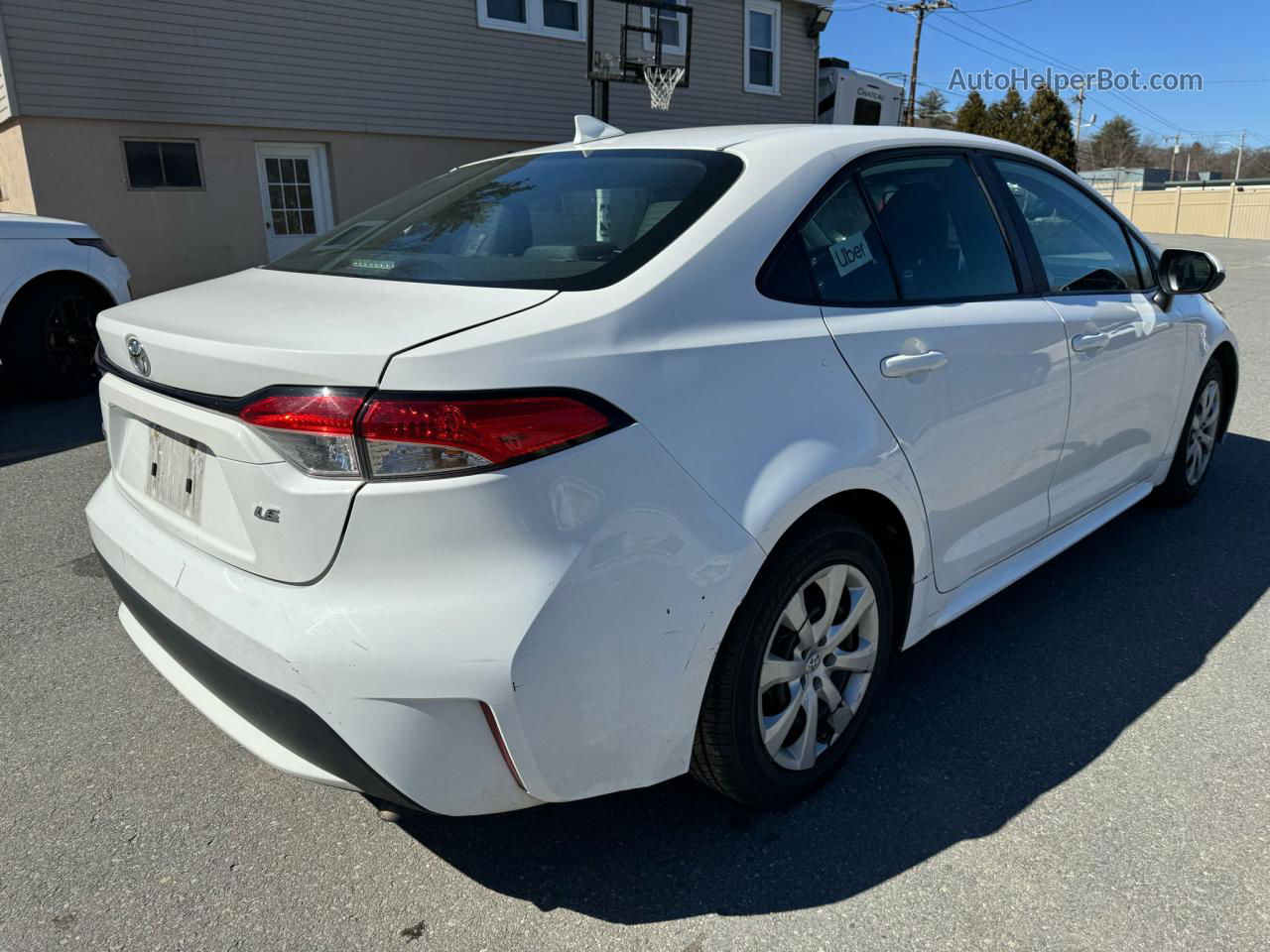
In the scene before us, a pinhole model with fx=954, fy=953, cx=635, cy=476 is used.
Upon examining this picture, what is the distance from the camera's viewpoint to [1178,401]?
4.11 meters

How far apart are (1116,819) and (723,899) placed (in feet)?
3.45

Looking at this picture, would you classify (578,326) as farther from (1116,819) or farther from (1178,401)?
(1178,401)

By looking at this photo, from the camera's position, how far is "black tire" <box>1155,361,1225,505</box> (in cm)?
434

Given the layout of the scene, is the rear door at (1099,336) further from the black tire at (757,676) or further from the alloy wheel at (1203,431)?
the black tire at (757,676)

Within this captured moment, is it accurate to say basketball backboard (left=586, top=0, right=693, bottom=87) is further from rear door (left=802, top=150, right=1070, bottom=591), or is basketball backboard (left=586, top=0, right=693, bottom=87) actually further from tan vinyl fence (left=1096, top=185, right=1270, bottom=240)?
tan vinyl fence (left=1096, top=185, right=1270, bottom=240)

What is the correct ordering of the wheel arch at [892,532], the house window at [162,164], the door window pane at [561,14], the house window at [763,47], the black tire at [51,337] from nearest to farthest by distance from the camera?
the wheel arch at [892,532]
the black tire at [51,337]
the house window at [162,164]
the door window pane at [561,14]
the house window at [763,47]

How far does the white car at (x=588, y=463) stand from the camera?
1.77 m

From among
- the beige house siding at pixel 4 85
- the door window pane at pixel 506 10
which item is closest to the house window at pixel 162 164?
the beige house siding at pixel 4 85

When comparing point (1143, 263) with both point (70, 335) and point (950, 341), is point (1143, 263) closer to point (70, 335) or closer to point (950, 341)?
point (950, 341)

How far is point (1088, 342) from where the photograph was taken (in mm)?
3236

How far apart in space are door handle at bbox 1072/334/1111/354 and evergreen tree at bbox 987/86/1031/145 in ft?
133

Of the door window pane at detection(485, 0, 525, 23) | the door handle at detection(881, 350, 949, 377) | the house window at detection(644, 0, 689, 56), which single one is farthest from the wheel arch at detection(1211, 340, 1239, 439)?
the house window at detection(644, 0, 689, 56)

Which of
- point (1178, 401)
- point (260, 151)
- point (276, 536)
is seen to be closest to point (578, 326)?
point (276, 536)

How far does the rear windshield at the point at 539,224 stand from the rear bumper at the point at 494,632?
52cm
